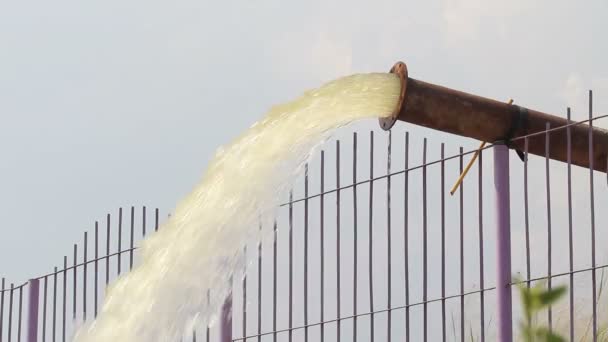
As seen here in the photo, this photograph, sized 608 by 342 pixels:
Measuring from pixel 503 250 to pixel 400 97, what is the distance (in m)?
0.85

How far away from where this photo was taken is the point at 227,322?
5578mm

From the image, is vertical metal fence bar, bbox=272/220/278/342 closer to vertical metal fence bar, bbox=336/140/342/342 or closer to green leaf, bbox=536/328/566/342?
vertical metal fence bar, bbox=336/140/342/342

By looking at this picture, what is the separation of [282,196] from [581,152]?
1478 mm

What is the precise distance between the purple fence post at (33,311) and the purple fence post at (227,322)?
8.22 feet

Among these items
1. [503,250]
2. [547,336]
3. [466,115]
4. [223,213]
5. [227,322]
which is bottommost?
[547,336]

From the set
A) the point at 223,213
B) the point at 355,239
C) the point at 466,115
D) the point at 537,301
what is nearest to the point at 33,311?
the point at 223,213

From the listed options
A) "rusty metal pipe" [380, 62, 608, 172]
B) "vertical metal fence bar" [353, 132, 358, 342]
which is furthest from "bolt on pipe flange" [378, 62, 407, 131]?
"vertical metal fence bar" [353, 132, 358, 342]

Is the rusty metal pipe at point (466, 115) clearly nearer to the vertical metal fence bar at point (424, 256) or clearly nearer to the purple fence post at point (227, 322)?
the vertical metal fence bar at point (424, 256)

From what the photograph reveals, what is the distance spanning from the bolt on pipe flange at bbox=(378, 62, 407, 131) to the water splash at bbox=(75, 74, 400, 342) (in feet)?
0.10

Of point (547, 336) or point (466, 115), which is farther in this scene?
point (466, 115)

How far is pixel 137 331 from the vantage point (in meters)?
4.70

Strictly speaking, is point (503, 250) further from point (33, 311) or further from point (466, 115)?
point (33, 311)

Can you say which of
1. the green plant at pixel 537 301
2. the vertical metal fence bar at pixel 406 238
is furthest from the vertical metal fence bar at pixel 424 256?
the green plant at pixel 537 301

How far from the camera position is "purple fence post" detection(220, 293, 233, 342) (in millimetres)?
5582
